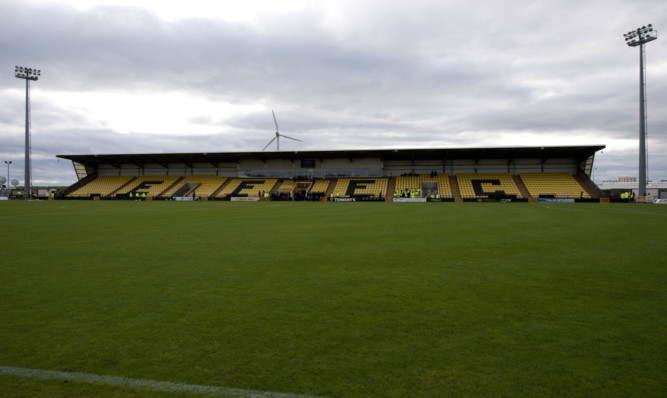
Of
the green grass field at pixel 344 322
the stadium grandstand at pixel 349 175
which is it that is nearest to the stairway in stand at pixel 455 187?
the stadium grandstand at pixel 349 175

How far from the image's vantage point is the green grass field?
110 inches

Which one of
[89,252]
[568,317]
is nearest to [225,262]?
[89,252]

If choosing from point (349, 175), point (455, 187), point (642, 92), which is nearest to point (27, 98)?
point (349, 175)

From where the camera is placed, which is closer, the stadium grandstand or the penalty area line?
the penalty area line

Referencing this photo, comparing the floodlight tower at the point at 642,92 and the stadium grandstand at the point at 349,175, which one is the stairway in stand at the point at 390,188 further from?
the floodlight tower at the point at 642,92

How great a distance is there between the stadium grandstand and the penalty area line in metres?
42.3

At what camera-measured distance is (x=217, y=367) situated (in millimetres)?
2965

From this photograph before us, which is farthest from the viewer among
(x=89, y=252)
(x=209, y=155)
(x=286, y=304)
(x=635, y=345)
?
(x=209, y=155)

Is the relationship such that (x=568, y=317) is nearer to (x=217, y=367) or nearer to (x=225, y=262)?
(x=217, y=367)

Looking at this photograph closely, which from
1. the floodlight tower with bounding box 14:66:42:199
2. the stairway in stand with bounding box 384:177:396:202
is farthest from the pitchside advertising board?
the floodlight tower with bounding box 14:66:42:199

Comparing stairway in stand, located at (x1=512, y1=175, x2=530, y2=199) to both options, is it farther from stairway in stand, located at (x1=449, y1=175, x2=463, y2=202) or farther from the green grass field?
the green grass field

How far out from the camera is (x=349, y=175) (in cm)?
5497

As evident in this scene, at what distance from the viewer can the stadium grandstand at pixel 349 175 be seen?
45656 mm

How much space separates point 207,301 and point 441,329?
9.52ft
